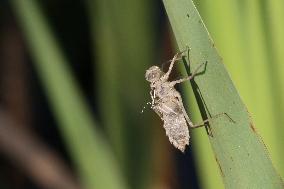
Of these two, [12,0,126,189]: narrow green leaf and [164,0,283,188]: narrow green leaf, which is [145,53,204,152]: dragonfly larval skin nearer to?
[12,0,126,189]: narrow green leaf

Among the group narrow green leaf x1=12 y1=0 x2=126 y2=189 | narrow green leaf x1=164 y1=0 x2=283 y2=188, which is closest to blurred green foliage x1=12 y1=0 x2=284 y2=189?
narrow green leaf x1=12 y1=0 x2=126 y2=189

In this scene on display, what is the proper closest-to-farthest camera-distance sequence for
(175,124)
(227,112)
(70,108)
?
(227,112), (175,124), (70,108)

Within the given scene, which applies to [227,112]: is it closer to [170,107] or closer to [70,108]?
[170,107]

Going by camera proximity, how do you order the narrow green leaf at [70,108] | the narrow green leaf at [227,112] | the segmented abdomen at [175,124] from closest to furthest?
the narrow green leaf at [227,112] → the segmented abdomen at [175,124] → the narrow green leaf at [70,108]

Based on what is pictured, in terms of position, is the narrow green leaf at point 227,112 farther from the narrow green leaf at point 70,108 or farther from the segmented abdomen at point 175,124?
the narrow green leaf at point 70,108

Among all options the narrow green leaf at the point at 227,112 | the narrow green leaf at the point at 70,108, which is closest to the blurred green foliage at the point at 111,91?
the narrow green leaf at the point at 70,108

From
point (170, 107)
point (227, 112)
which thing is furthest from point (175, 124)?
point (227, 112)

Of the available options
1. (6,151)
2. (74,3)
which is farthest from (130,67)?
(6,151)
